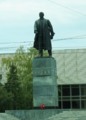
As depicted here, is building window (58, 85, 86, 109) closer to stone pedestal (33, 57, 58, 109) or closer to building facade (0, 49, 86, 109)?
building facade (0, 49, 86, 109)

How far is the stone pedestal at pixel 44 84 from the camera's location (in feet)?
74.8

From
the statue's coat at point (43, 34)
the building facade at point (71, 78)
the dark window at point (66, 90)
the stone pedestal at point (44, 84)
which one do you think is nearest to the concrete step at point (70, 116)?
the stone pedestal at point (44, 84)

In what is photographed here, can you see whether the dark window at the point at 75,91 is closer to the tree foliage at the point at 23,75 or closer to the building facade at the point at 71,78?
the building facade at the point at 71,78

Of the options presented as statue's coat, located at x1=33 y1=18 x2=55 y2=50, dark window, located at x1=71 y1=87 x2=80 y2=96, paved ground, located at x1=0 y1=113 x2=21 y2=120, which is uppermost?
statue's coat, located at x1=33 y1=18 x2=55 y2=50

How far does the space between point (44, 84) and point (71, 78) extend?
1281 inches

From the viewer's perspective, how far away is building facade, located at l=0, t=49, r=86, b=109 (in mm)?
54594

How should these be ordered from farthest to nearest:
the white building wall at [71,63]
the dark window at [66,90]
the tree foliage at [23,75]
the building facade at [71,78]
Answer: the white building wall at [71,63], the dark window at [66,90], the building facade at [71,78], the tree foliage at [23,75]

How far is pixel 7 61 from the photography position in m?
49.1

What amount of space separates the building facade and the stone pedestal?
1239 inches

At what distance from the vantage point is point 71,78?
181ft

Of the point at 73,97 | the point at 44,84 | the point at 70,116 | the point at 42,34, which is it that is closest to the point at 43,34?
the point at 42,34

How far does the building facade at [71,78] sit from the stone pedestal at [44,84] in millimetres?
31463

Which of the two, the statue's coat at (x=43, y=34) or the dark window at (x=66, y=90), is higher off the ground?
the statue's coat at (x=43, y=34)

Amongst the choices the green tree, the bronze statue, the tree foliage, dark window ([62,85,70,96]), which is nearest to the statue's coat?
the bronze statue
